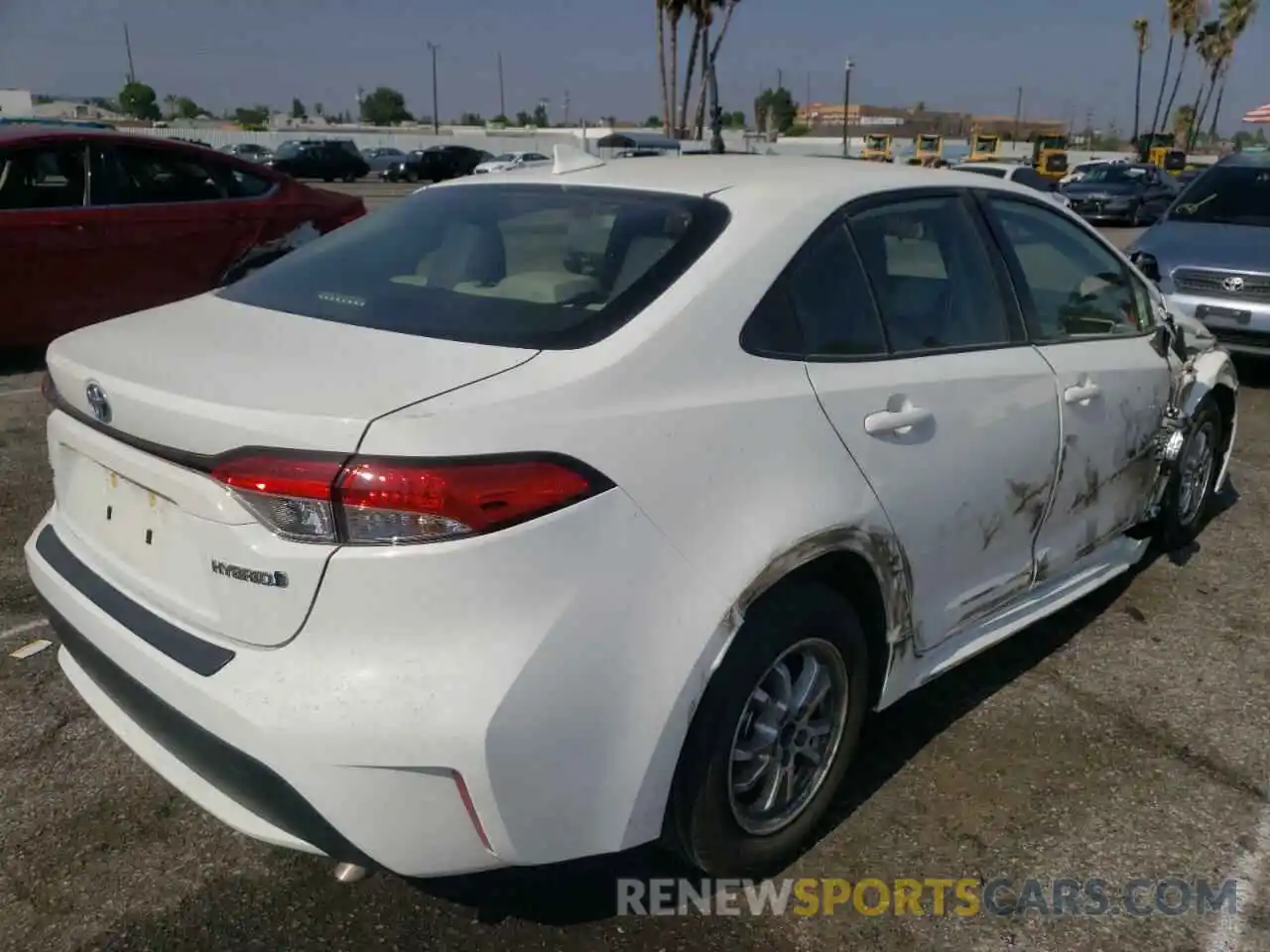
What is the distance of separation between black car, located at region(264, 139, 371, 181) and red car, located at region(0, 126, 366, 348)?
31.6 meters

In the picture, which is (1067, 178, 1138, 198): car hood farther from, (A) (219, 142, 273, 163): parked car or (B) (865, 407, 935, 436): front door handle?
(A) (219, 142, 273, 163): parked car

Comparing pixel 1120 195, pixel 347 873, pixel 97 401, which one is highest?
pixel 97 401

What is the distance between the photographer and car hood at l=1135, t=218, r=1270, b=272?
300 inches

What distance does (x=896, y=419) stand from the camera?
2662 mm

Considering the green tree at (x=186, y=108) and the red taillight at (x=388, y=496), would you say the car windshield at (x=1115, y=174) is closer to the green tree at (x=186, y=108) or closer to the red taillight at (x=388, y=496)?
the red taillight at (x=388, y=496)

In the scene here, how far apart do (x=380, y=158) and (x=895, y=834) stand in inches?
1977

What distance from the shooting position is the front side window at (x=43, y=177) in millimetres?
6965

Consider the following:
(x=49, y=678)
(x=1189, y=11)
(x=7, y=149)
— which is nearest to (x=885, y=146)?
(x=1189, y=11)

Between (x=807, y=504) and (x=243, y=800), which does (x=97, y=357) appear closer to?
(x=243, y=800)

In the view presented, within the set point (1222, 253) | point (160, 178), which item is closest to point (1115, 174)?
point (1222, 253)

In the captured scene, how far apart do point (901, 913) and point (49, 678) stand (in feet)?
8.89

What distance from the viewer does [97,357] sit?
2438mm

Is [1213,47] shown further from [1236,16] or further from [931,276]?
[931,276]

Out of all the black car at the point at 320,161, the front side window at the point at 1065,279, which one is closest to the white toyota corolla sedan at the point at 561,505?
the front side window at the point at 1065,279
